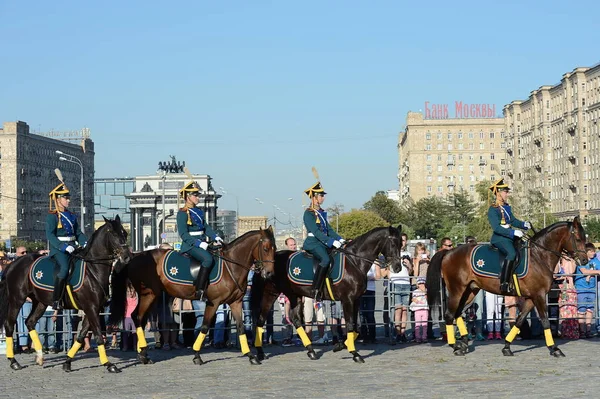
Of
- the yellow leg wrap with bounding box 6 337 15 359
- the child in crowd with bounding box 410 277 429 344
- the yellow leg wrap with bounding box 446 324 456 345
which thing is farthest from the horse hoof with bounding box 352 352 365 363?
the yellow leg wrap with bounding box 6 337 15 359

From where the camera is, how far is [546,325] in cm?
1984

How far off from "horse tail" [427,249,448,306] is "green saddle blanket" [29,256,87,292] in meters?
6.40

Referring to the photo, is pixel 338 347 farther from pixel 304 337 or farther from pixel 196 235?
pixel 196 235

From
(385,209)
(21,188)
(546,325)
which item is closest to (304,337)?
(546,325)

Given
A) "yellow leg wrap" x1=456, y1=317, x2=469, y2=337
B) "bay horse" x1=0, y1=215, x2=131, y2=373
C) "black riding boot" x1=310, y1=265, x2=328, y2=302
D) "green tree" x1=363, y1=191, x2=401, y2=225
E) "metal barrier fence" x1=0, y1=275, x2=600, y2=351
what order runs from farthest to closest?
1. "green tree" x1=363, y1=191, x2=401, y2=225
2. "metal barrier fence" x1=0, y1=275, x2=600, y2=351
3. "yellow leg wrap" x1=456, y1=317, x2=469, y2=337
4. "black riding boot" x1=310, y1=265, x2=328, y2=302
5. "bay horse" x1=0, y1=215, x2=131, y2=373

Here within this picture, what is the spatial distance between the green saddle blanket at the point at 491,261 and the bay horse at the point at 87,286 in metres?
6.36

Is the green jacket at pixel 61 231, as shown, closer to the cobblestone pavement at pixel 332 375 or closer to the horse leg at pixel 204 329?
the cobblestone pavement at pixel 332 375

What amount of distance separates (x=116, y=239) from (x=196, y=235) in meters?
1.89

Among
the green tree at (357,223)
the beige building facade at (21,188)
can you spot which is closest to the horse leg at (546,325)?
the green tree at (357,223)

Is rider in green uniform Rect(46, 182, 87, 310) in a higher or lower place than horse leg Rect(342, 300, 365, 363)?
higher

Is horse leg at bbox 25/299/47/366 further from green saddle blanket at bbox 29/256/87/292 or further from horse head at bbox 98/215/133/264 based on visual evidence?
horse head at bbox 98/215/133/264

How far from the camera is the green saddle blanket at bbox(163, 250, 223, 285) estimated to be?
20.2 metres

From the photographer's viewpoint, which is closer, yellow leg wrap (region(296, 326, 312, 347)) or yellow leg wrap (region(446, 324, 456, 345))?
yellow leg wrap (region(296, 326, 312, 347))

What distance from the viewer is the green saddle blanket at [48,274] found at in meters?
19.5
